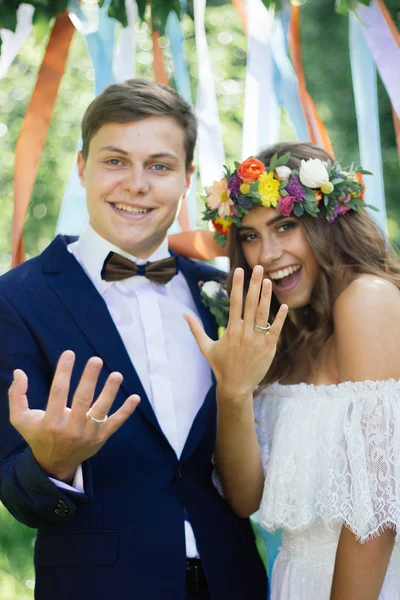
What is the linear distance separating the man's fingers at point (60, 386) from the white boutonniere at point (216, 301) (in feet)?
4.18

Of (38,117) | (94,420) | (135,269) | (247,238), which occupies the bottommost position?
(94,420)

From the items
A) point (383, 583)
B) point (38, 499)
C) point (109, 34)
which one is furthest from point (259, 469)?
point (109, 34)

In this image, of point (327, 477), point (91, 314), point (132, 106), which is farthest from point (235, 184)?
point (327, 477)

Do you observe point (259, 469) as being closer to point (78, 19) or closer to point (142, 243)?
point (142, 243)

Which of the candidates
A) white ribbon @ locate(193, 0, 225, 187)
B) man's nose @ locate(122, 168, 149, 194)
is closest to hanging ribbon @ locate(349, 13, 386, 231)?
white ribbon @ locate(193, 0, 225, 187)

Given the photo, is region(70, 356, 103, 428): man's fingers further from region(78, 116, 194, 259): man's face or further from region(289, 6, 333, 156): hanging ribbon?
region(289, 6, 333, 156): hanging ribbon

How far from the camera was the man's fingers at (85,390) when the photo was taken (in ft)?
7.57

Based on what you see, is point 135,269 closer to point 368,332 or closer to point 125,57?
point 368,332

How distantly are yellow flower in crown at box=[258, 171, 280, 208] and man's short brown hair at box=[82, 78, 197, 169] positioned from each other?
1.61ft

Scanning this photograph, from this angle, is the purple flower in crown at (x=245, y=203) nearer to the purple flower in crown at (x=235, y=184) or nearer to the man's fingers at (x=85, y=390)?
the purple flower in crown at (x=235, y=184)

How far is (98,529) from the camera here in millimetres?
2883

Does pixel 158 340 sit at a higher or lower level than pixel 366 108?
lower

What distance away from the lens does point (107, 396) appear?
2.37m

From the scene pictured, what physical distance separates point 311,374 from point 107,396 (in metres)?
1.13
